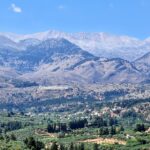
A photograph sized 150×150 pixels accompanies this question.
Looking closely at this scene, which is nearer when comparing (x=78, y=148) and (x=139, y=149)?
(x=78, y=148)

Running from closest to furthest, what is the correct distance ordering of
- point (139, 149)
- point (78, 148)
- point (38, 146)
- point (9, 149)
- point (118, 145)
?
point (9, 149) → point (38, 146) → point (78, 148) → point (139, 149) → point (118, 145)

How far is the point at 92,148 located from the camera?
617 feet

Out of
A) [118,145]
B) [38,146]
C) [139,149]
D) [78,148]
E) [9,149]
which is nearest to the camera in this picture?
[9,149]

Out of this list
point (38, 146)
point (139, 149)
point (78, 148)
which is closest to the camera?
point (38, 146)

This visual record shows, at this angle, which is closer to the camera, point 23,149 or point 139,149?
point 23,149

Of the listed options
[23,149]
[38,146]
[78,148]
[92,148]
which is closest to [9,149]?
[23,149]

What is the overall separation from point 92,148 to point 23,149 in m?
56.5

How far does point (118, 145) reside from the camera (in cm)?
19888

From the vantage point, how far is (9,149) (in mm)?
129375

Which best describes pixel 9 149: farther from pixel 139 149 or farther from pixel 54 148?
pixel 139 149

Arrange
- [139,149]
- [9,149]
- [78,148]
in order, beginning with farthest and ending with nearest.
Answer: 1. [139,149]
2. [78,148]
3. [9,149]

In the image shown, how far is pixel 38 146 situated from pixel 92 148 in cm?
3852

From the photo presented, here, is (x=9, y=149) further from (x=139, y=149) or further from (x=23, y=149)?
(x=139, y=149)

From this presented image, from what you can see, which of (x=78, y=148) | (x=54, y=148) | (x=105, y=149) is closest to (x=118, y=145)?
(x=105, y=149)
